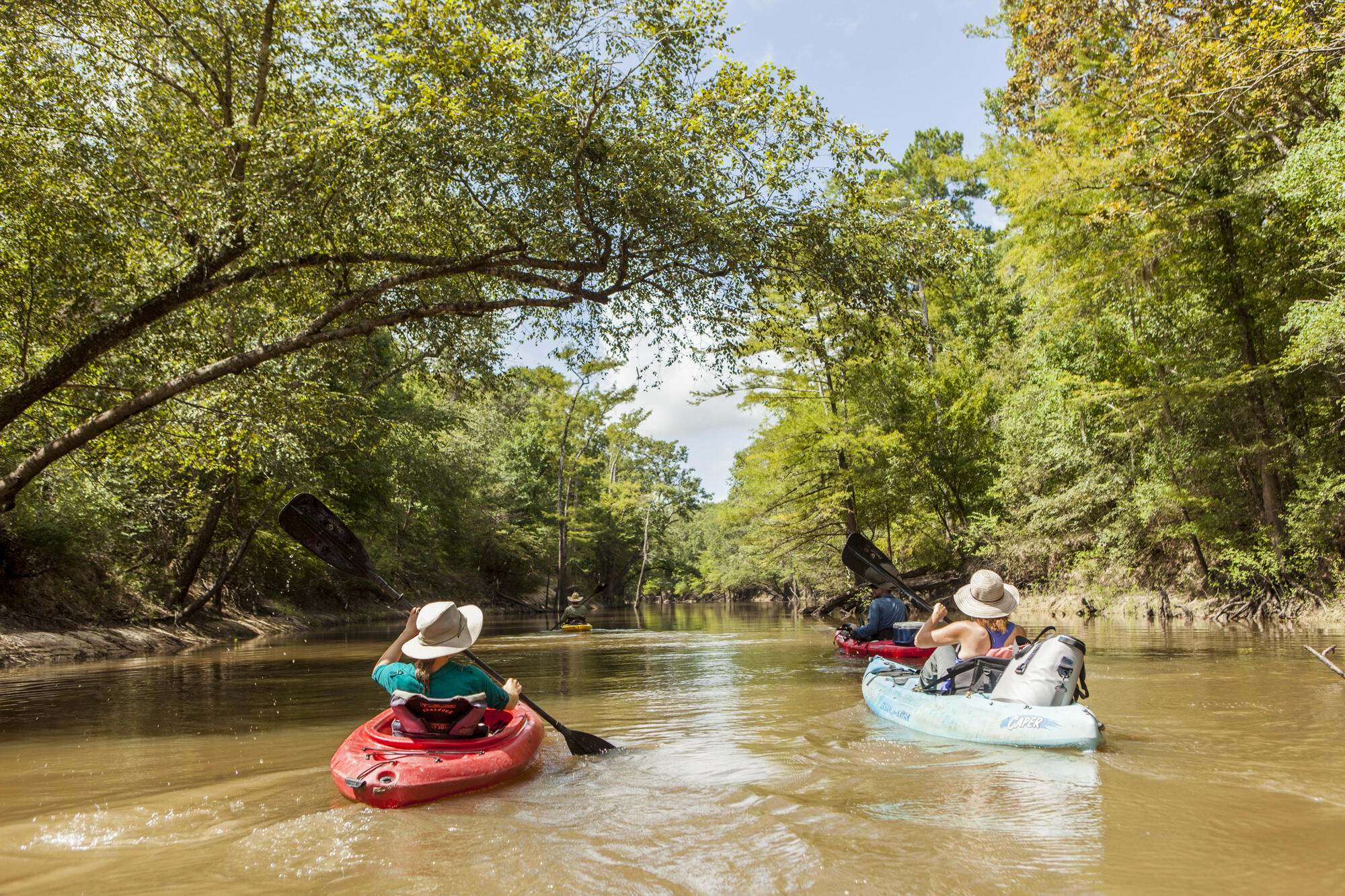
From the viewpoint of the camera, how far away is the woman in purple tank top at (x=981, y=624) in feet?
22.7

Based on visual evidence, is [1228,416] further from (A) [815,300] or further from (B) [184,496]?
(B) [184,496]

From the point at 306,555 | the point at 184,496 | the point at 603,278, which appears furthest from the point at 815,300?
the point at 306,555

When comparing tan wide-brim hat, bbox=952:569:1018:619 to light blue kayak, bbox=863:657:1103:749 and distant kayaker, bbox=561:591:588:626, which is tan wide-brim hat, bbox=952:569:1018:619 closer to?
light blue kayak, bbox=863:657:1103:749

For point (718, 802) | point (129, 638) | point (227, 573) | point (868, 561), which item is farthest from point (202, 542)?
point (718, 802)

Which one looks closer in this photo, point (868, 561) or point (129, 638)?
point (868, 561)

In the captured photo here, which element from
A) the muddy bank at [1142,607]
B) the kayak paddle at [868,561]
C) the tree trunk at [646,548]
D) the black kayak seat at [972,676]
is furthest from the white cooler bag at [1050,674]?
the tree trunk at [646,548]

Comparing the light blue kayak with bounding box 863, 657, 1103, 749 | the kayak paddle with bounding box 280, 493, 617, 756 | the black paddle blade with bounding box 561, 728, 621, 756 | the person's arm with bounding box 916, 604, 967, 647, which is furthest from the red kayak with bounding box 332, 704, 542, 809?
the person's arm with bounding box 916, 604, 967, 647

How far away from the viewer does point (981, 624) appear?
7.30m

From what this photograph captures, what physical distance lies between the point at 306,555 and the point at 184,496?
411 centimetres

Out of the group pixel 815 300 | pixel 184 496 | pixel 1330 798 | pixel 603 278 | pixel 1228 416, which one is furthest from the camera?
pixel 184 496

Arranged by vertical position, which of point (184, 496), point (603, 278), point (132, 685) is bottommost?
→ point (132, 685)

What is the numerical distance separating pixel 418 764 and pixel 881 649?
25.6 ft

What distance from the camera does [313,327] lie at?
9.34 m

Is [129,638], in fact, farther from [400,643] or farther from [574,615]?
[400,643]
